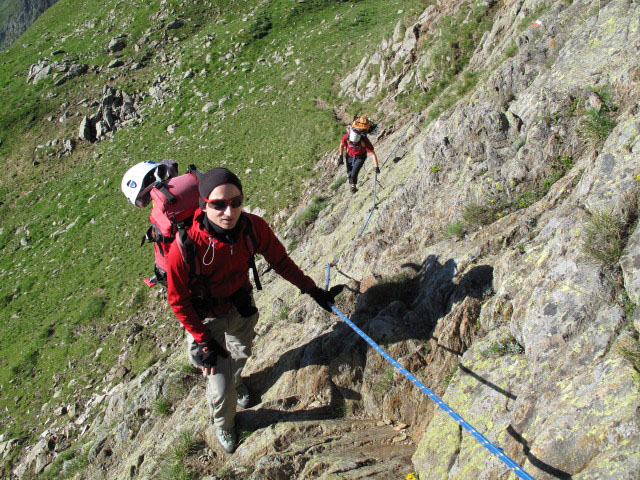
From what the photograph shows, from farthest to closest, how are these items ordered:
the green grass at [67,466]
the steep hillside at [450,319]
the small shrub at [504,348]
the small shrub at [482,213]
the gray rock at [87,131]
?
the gray rock at [87,131] < the green grass at [67,466] < the small shrub at [482,213] < the small shrub at [504,348] < the steep hillside at [450,319]

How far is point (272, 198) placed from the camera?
66.6 feet

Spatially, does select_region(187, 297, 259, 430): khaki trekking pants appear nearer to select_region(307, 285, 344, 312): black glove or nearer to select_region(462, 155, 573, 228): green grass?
select_region(307, 285, 344, 312): black glove

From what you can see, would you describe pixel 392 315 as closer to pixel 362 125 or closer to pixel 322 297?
pixel 322 297

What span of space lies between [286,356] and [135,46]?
46.1 metres

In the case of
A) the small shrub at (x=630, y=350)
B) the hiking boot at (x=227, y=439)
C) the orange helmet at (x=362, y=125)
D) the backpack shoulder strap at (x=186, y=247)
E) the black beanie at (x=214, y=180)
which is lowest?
the orange helmet at (x=362, y=125)

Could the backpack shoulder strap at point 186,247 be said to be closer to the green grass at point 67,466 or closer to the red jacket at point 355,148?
the green grass at point 67,466

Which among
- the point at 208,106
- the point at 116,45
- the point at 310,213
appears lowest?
the point at 310,213

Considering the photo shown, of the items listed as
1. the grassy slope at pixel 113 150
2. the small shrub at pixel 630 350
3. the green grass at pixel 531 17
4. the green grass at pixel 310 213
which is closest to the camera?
the small shrub at pixel 630 350

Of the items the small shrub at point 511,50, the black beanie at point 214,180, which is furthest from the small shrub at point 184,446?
the small shrub at point 511,50

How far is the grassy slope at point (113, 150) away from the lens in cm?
1750

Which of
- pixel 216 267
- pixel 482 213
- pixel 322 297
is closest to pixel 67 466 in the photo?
pixel 216 267

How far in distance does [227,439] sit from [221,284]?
204 centimetres

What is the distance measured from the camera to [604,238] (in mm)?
3965

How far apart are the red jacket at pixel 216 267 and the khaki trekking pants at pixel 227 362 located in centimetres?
45
